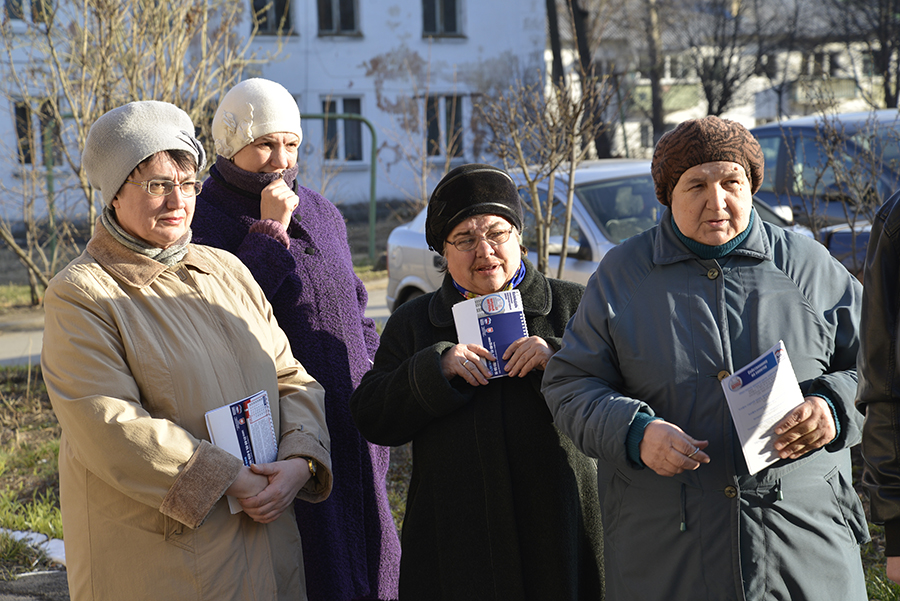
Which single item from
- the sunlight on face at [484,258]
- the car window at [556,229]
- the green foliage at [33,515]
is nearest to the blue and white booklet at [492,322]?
the sunlight on face at [484,258]

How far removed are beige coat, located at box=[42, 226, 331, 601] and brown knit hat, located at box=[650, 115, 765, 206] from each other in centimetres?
129

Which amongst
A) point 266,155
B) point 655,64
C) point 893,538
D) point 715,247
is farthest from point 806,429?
point 655,64

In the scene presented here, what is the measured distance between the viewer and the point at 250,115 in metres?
2.99

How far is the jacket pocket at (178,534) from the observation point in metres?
2.19

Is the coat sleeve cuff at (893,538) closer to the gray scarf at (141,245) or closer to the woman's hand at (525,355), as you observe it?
the woman's hand at (525,355)

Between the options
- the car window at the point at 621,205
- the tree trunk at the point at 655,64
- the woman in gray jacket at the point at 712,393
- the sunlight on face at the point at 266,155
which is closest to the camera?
the woman in gray jacket at the point at 712,393

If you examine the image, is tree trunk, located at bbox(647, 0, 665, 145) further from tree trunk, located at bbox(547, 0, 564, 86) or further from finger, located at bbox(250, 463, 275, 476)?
finger, located at bbox(250, 463, 275, 476)

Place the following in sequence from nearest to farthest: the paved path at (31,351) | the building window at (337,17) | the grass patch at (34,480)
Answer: the paved path at (31,351) → the grass patch at (34,480) → the building window at (337,17)

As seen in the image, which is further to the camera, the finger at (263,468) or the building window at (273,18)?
the building window at (273,18)

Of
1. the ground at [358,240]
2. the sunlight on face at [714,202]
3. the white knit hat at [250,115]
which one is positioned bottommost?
the ground at [358,240]

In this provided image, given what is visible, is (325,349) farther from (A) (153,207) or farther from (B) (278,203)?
(A) (153,207)

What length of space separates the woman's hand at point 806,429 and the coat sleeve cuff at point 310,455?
126cm

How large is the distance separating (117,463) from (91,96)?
5.01 m

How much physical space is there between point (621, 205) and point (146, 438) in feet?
16.0
